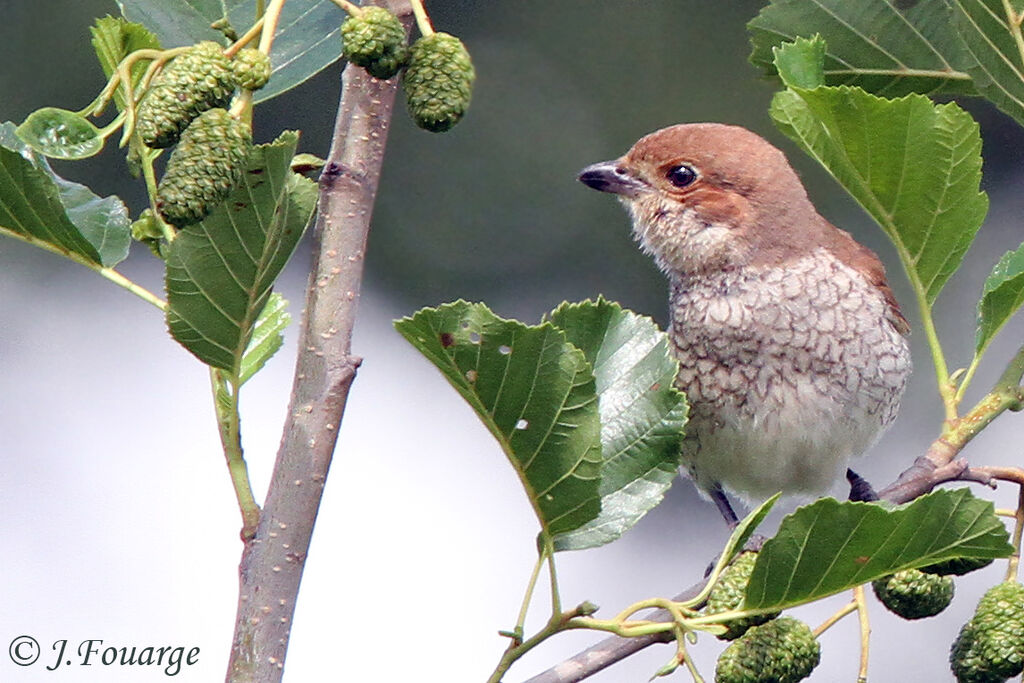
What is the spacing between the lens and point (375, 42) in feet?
4.91

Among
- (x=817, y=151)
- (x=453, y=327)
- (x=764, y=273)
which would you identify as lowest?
(x=453, y=327)

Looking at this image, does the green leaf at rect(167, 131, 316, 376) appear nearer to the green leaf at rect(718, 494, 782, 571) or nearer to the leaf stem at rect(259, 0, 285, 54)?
the leaf stem at rect(259, 0, 285, 54)

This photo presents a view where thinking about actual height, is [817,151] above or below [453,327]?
above

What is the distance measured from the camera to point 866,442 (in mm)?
3283

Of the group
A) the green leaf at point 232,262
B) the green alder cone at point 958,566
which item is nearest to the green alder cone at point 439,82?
the green leaf at point 232,262

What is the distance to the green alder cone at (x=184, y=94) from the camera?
1432 mm

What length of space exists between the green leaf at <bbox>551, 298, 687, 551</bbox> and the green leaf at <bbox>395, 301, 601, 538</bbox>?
13 cm

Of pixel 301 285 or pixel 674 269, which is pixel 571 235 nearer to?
pixel 301 285

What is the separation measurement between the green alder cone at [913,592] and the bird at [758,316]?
1.25m

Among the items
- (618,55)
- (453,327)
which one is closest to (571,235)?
(618,55)

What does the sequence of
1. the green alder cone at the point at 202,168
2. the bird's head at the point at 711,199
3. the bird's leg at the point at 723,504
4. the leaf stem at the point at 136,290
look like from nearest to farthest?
the green alder cone at the point at 202,168
the leaf stem at the point at 136,290
the bird's head at the point at 711,199
the bird's leg at the point at 723,504

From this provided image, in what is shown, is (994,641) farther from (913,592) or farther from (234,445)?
(234,445)

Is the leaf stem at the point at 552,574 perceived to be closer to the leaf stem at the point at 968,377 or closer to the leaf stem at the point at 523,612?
the leaf stem at the point at 523,612

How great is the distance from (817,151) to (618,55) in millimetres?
6349
